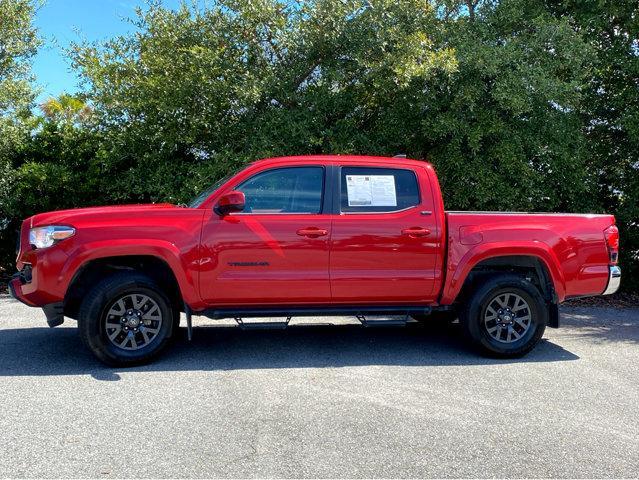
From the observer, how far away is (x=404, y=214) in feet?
19.2

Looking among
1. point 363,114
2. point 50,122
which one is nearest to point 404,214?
point 363,114

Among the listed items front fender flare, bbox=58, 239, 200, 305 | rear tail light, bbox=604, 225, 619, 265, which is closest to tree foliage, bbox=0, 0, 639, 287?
rear tail light, bbox=604, 225, 619, 265

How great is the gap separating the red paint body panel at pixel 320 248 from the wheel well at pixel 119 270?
0.70 ft

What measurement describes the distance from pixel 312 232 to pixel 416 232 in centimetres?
102

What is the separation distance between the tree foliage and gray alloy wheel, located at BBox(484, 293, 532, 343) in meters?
3.79

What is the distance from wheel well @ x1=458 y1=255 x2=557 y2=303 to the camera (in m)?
6.08

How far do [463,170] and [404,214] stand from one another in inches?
160

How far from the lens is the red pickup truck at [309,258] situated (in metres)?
5.42

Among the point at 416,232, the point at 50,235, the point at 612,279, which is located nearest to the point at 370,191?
the point at 416,232

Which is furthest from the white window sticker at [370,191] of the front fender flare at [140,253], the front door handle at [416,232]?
the front fender flare at [140,253]

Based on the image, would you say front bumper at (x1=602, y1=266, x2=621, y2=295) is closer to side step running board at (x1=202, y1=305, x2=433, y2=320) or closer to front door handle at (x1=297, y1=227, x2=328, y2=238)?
side step running board at (x1=202, y1=305, x2=433, y2=320)

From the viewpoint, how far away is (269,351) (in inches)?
242

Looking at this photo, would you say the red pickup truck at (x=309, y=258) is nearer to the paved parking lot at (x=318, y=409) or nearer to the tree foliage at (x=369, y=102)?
the paved parking lot at (x=318, y=409)

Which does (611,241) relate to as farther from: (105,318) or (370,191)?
(105,318)
